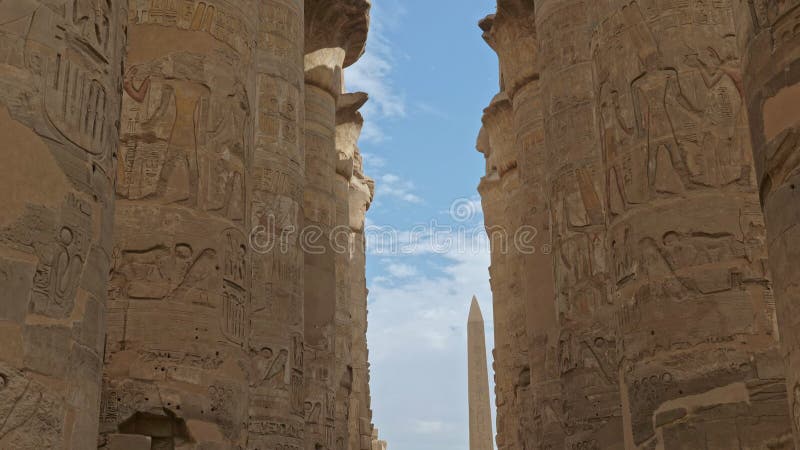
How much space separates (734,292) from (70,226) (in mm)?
4588

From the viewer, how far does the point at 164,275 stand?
8062mm

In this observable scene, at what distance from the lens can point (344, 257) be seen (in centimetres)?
1977

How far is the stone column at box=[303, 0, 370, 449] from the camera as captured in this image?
Answer: 16.0 m

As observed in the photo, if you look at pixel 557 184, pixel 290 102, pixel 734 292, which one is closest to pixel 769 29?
pixel 734 292

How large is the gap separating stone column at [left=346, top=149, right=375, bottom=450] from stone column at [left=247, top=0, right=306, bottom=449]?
8.31 m

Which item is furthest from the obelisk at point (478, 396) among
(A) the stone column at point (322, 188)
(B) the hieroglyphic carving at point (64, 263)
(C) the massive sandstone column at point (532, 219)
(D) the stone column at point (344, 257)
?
(B) the hieroglyphic carving at point (64, 263)

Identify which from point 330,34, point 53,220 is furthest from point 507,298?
point 53,220

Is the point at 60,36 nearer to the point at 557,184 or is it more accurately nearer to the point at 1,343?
the point at 1,343

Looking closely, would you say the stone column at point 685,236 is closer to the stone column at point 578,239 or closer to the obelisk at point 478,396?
the stone column at point 578,239

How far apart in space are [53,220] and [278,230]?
8.96 metres

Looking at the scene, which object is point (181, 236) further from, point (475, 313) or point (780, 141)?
point (475, 313)

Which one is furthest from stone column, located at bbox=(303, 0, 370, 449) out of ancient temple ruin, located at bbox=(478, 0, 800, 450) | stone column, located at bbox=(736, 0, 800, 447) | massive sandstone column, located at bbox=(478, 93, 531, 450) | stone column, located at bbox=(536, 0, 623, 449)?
stone column, located at bbox=(736, 0, 800, 447)

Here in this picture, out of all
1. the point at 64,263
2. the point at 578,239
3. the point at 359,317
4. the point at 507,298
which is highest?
the point at 359,317

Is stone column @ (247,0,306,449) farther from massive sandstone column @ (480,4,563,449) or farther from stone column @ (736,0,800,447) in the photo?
stone column @ (736,0,800,447)
